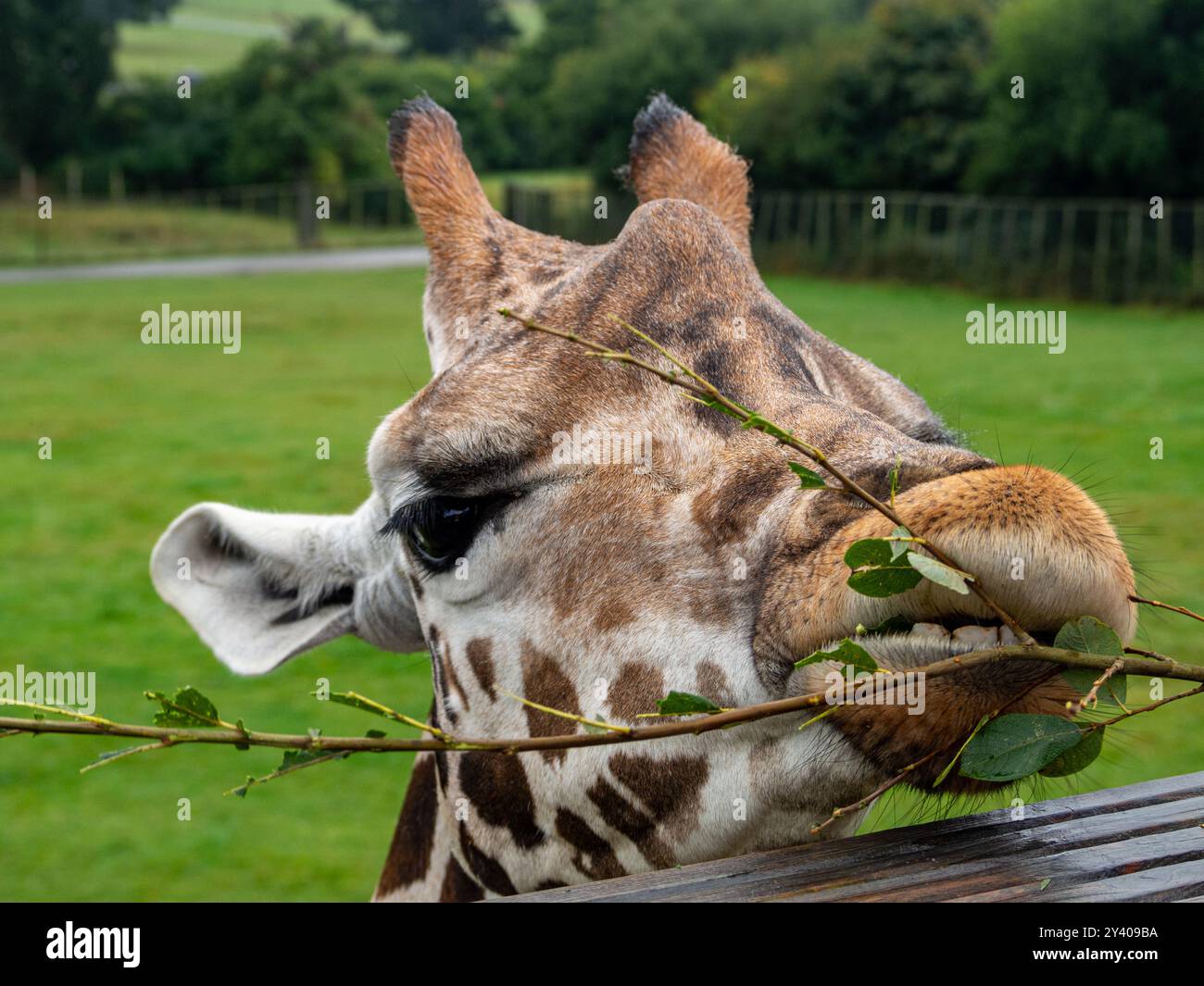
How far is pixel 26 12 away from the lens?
61406 millimetres

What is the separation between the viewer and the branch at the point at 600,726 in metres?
1.71

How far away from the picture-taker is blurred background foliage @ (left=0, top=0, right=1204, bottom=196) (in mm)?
35750

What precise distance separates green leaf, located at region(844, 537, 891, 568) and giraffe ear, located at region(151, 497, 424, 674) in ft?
5.27

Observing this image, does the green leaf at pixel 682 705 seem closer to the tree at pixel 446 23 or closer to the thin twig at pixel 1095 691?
the thin twig at pixel 1095 691

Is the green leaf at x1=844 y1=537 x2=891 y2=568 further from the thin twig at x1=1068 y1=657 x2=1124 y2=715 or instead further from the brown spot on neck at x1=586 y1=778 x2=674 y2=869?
the brown spot on neck at x1=586 y1=778 x2=674 y2=869

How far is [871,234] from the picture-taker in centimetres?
3772

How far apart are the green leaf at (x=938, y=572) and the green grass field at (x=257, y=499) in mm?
505

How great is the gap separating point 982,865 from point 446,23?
9162cm

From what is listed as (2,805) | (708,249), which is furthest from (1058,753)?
(2,805)

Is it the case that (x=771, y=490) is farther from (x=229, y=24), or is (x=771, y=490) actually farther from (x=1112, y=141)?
(x=229, y=24)

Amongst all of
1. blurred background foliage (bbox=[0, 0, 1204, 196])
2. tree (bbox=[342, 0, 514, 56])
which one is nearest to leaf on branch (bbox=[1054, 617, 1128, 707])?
blurred background foliage (bbox=[0, 0, 1204, 196])

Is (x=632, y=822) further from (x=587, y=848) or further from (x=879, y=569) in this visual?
(x=879, y=569)

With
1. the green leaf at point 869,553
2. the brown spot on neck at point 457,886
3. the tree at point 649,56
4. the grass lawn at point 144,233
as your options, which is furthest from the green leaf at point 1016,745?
the grass lawn at point 144,233

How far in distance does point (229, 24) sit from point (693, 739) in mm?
102764
